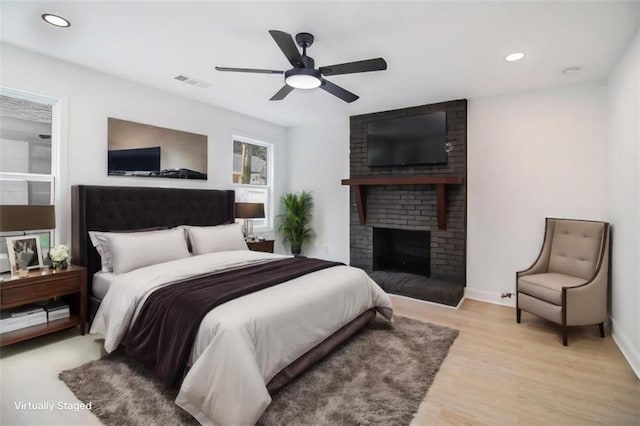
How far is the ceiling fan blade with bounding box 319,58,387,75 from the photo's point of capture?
7.82ft

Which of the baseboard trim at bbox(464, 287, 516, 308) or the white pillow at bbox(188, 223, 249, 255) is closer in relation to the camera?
the white pillow at bbox(188, 223, 249, 255)

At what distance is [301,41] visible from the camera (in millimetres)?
2639

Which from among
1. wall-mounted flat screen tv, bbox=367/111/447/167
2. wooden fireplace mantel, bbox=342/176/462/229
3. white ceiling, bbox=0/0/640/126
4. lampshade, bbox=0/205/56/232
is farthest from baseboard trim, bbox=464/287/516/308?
lampshade, bbox=0/205/56/232

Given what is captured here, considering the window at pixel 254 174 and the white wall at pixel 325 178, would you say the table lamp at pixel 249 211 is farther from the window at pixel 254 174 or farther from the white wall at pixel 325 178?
A: the white wall at pixel 325 178

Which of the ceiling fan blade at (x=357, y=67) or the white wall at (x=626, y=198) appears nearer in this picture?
the ceiling fan blade at (x=357, y=67)

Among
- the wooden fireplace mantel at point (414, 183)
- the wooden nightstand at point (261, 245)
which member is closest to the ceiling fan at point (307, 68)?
the wooden fireplace mantel at point (414, 183)

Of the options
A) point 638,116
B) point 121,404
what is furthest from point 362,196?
point 121,404

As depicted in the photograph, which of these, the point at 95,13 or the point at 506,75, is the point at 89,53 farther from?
the point at 506,75

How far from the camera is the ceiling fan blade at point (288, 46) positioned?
82.7 inches

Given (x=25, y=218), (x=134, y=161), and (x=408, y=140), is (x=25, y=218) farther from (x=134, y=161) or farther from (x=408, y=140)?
(x=408, y=140)

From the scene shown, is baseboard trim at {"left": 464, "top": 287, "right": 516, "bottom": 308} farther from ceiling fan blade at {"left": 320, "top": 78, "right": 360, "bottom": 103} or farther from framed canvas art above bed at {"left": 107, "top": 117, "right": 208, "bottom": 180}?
framed canvas art above bed at {"left": 107, "top": 117, "right": 208, "bottom": 180}

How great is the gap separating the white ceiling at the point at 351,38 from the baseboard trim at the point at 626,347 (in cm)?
252

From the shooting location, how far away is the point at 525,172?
3.97 metres

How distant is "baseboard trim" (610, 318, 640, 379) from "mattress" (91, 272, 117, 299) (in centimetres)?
435
